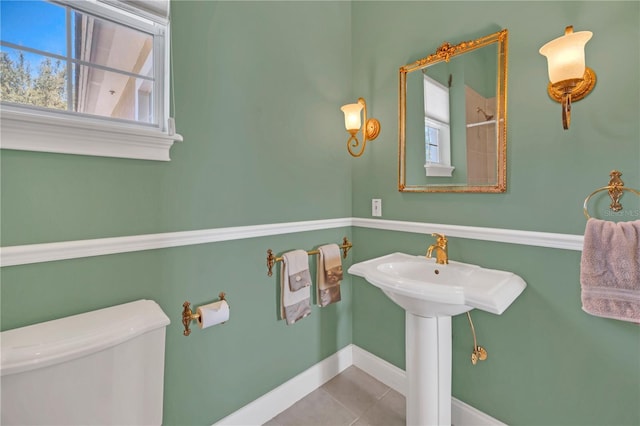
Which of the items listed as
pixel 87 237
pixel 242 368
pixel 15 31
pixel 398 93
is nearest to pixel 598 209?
pixel 398 93

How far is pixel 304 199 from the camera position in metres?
1.66

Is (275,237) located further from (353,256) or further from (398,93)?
(398,93)

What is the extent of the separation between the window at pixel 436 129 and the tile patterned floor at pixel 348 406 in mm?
1392

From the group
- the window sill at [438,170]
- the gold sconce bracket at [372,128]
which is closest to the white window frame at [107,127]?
the gold sconce bracket at [372,128]

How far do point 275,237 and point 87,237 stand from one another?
0.80 meters

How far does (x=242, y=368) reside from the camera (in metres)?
1.41

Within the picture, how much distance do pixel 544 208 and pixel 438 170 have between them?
1.69 ft

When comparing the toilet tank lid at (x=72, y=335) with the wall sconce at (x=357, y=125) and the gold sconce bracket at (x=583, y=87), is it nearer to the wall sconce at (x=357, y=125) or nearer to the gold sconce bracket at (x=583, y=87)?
the wall sconce at (x=357, y=125)

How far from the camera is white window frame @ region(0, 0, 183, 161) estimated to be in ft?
2.77

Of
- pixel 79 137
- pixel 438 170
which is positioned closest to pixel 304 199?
pixel 438 170

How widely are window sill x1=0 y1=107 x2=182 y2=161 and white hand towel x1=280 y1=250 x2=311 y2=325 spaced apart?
0.78m

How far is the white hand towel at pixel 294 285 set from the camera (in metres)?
1.50

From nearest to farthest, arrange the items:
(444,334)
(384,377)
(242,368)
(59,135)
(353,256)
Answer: (59,135) < (444,334) < (242,368) < (384,377) < (353,256)

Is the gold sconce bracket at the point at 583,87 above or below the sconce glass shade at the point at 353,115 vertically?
below
